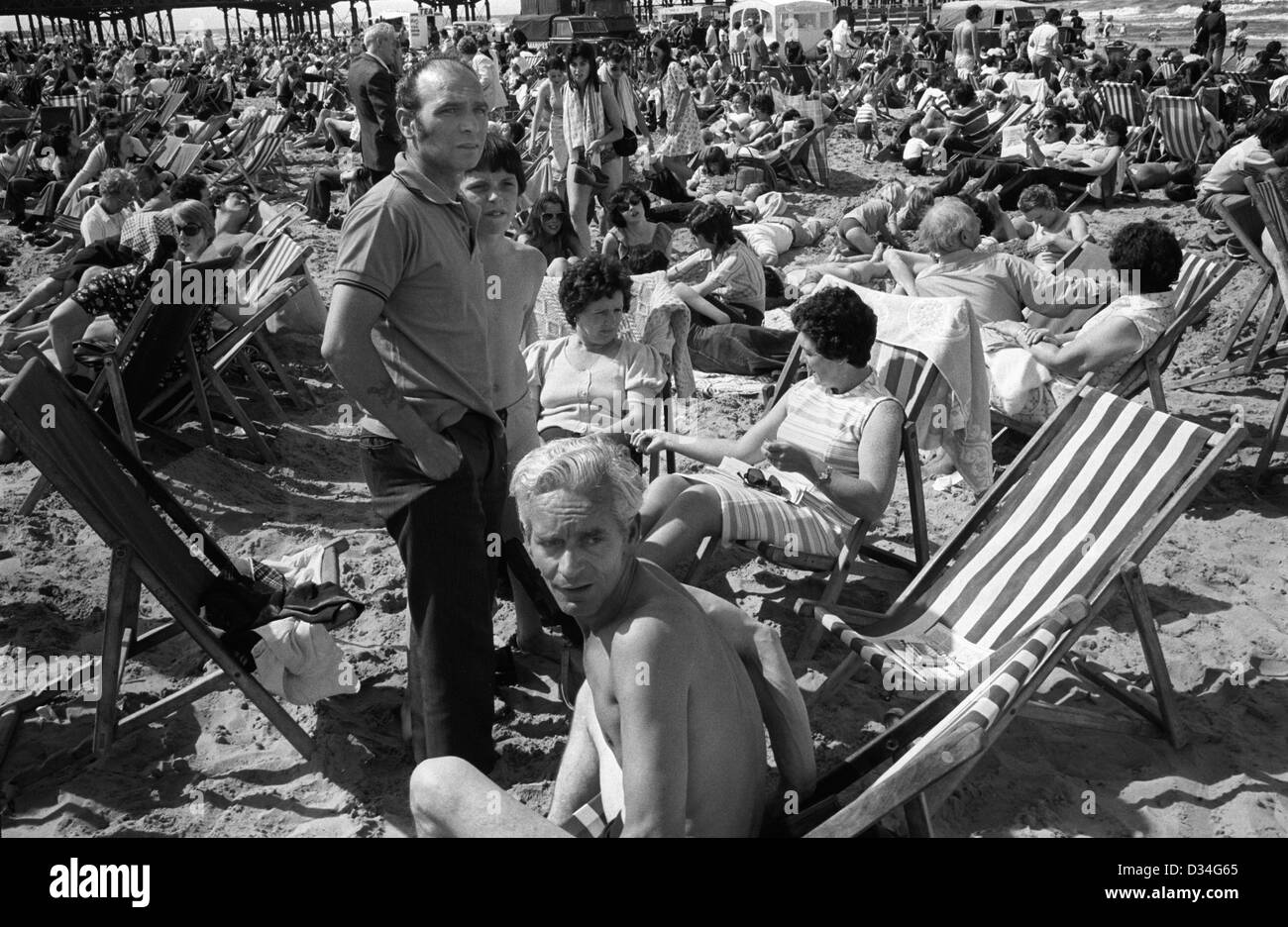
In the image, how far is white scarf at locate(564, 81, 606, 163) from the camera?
25.9 feet

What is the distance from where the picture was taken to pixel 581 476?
2012 mm

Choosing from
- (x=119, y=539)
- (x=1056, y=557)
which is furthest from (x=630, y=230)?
(x=119, y=539)

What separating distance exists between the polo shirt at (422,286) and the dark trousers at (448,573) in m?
0.09

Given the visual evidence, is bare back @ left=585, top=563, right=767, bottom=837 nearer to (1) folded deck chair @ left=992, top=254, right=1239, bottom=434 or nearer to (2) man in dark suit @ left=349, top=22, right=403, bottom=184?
(1) folded deck chair @ left=992, top=254, right=1239, bottom=434

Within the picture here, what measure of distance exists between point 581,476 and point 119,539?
143cm

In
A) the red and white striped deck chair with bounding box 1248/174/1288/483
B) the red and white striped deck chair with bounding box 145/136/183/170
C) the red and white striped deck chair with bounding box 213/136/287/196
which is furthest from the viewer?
the red and white striped deck chair with bounding box 213/136/287/196

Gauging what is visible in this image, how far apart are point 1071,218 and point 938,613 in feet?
15.0

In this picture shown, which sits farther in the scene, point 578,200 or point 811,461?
point 578,200

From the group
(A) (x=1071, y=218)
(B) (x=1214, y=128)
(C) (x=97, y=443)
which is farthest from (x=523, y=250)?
(B) (x=1214, y=128)

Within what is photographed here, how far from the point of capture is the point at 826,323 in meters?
3.48

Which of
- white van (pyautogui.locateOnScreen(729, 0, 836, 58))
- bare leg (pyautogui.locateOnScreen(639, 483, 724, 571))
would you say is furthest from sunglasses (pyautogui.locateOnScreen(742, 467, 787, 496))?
white van (pyautogui.locateOnScreen(729, 0, 836, 58))

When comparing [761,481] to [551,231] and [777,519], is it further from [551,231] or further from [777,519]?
[551,231]

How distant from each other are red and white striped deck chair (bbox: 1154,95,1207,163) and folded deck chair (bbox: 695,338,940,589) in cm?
803
